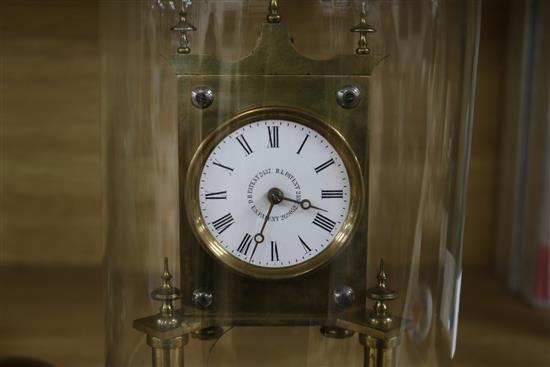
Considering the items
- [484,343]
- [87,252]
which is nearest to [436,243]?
[484,343]

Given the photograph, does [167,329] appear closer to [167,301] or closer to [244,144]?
[167,301]

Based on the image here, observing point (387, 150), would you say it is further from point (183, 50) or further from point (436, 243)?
point (183, 50)

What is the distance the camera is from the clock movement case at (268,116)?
0.69 metres

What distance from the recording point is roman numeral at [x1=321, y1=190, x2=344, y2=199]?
2.29ft

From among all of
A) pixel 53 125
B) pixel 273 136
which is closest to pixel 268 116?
pixel 273 136

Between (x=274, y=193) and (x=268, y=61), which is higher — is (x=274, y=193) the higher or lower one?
the lower one

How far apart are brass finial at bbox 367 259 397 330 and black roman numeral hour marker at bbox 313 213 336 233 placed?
0.22 ft

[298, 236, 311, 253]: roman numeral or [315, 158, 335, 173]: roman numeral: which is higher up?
[315, 158, 335, 173]: roman numeral

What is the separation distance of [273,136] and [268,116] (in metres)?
0.02

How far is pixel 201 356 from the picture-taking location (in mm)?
734

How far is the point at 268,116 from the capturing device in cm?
69

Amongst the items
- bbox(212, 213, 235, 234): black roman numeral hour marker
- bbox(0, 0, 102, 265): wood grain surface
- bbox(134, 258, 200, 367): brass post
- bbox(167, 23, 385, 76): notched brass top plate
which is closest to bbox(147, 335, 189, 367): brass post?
bbox(134, 258, 200, 367): brass post

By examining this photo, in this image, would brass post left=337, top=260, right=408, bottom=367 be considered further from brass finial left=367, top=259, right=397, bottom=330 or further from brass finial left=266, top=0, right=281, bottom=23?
brass finial left=266, top=0, right=281, bottom=23

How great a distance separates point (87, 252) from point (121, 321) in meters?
0.53
